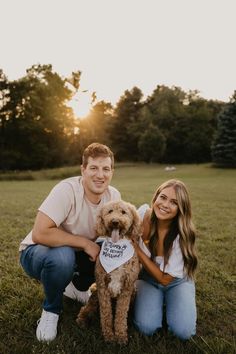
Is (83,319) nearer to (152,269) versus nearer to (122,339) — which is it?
(122,339)

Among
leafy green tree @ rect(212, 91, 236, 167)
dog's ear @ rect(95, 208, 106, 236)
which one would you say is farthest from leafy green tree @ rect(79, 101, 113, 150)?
dog's ear @ rect(95, 208, 106, 236)

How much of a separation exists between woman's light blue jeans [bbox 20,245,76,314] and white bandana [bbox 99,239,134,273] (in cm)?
30

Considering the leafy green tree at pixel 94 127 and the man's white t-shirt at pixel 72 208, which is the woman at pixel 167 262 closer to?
the man's white t-shirt at pixel 72 208

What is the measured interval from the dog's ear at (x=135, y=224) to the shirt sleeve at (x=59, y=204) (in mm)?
596

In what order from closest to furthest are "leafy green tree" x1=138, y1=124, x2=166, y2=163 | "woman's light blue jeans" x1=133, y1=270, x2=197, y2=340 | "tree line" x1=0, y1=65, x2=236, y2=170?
"woman's light blue jeans" x1=133, y1=270, x2=197, y2=340 → "tree line" x1=0, y1=65, x2=236, y2=170 → "leafy green tree" x1=138, y1=124, x2=166, y2=163

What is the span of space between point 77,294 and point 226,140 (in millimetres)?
37210

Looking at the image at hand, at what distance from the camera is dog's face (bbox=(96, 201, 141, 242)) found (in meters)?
3.34

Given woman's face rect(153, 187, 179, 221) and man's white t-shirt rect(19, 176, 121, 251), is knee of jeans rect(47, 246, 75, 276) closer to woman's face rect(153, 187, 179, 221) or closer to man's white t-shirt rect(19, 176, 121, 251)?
man's white t-shirt rect(19, 176, 121, 251)

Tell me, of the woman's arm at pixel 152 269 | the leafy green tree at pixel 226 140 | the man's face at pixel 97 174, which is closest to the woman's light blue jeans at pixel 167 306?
the woman's arm at pixel 152 269

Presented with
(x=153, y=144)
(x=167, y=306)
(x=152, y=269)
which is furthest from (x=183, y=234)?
(x=153, y=144)

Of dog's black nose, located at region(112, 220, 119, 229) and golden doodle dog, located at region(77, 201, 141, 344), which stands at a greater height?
dog's black nose, located at region(112, 220, 119, 229)

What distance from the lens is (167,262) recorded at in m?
3.56

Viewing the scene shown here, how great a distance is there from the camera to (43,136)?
43.6 meters

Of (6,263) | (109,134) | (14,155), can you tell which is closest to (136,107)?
(109,134)
